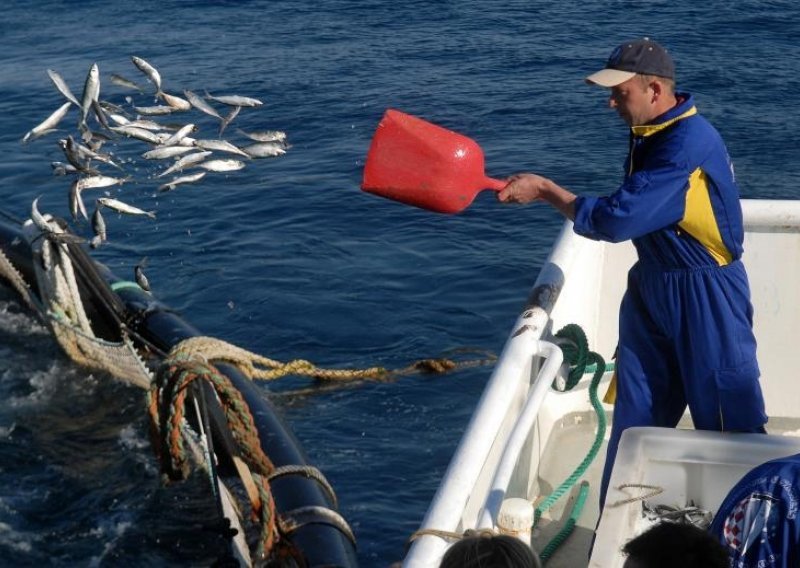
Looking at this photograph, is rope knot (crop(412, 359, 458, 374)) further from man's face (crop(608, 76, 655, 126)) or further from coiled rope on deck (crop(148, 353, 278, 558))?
man's face (crop(608, 76, 655, 126))

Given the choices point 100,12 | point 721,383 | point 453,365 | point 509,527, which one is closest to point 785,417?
point 721,383

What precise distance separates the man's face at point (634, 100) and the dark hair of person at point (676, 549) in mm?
2192

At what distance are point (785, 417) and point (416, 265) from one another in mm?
6181

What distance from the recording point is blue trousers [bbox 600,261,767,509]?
4305 millimetres

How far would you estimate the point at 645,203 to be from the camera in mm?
4055

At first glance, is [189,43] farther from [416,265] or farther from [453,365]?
[453,365]

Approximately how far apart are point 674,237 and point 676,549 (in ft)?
6.88

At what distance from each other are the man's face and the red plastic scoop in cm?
67

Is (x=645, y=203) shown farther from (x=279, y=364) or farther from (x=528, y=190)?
(x=279, y=364)

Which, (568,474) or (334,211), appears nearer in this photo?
(568,474)

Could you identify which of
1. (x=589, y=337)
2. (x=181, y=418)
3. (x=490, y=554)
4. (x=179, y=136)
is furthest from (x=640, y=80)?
(x=179, y=136)

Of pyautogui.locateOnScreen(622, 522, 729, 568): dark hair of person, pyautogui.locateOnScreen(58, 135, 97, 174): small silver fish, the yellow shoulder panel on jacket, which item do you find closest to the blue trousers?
the yellow shoulder panel on jacket

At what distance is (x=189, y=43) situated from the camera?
20.1 metres

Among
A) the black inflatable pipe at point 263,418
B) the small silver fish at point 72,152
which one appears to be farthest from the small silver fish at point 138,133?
the black inflatable pipe at point 263,418
